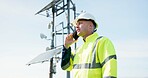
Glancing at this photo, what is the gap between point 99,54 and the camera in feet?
12.2

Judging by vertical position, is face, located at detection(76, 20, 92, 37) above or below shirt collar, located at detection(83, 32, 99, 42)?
above

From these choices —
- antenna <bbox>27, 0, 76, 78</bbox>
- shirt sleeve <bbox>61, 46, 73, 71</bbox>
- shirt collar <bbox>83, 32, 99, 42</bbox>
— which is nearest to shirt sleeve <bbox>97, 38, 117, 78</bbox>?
shirt collar <bbox>83, 32, 99, 42</bbox>

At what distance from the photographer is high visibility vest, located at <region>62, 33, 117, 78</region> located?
3516 mm

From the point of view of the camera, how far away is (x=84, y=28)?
394 cm

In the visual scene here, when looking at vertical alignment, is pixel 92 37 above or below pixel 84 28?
below

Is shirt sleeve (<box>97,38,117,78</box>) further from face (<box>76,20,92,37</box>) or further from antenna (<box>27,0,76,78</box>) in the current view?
antenna (<box>27,0,76,78</box>)

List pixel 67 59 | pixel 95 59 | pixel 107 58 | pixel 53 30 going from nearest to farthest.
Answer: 1. pixel 107 58
2. pixel 95 59
3. pixel 67 59
4. pixel 53 30

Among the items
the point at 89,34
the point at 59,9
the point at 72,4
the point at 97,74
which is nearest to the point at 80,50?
the point at 89,34

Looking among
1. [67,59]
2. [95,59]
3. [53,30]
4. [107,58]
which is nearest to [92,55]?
[95,59]

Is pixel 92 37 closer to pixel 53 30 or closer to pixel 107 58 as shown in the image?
pixel 107 58

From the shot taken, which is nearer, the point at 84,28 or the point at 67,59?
the point at 84,28

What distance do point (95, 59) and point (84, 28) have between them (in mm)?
423

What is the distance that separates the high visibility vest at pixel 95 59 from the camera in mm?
3516

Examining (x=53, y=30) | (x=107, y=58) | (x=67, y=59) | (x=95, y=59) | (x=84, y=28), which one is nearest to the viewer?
(x=107, y=58)
